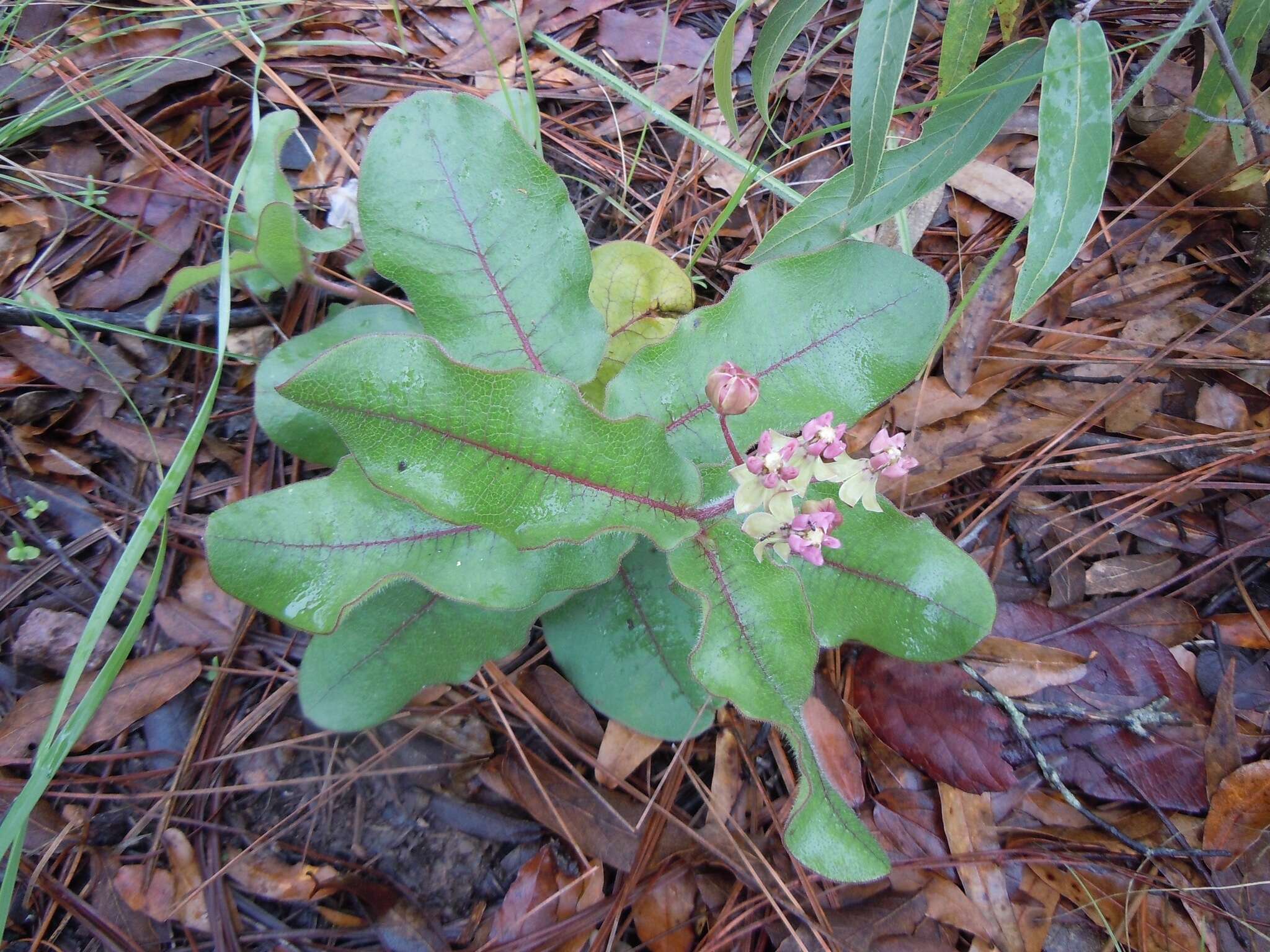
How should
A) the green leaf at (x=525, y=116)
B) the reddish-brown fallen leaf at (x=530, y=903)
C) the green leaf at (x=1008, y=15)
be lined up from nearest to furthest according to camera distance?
the reddish-brown fallen leaf at (x=530, y=903) → the green leaf at (x=1008, y=15) → the green leaf at (x=525, y=116)

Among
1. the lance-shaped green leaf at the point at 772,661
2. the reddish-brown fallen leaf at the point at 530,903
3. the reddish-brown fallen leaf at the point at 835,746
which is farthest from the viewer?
the reddish-brown fallen leaf at the point at 835,746

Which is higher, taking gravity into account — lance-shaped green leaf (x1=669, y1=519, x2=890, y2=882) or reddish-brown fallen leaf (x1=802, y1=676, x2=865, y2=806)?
lance-shaped green leaf (x1=669, y1=519, x2=890, y2=882)

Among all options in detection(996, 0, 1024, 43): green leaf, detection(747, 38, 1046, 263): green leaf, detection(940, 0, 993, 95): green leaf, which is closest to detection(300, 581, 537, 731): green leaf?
detection(747, 38, 1046, 263): green leaf

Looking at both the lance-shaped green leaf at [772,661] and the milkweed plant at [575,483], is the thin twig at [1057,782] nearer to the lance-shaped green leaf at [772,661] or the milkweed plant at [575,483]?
the milkweed plant at [575,483]

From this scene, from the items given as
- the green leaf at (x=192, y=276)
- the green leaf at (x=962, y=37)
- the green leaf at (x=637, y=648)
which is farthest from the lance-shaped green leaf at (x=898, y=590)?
the green leaf at (x=192, y=276)

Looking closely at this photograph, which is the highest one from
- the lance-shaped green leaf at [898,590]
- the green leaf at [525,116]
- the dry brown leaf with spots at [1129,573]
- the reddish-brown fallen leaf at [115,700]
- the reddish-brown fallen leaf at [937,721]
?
the green leaf at [525,116]

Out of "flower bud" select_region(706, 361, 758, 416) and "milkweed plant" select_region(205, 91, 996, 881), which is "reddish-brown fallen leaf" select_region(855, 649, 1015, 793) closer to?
"milkweed plant" select_region(205, 91, 996, 881)
